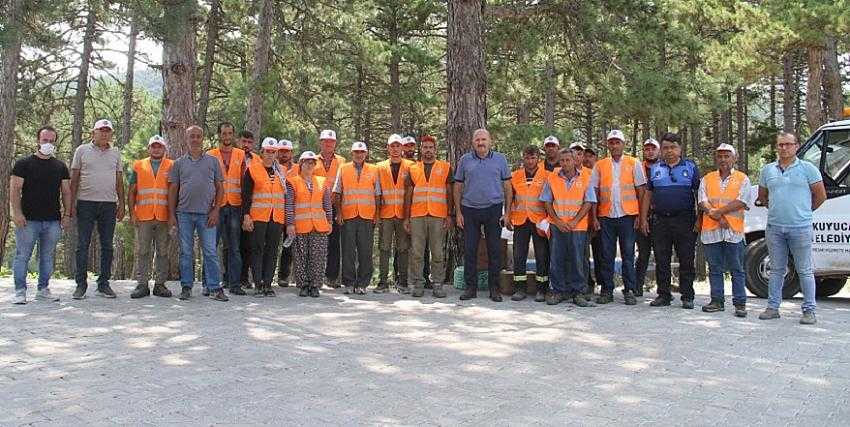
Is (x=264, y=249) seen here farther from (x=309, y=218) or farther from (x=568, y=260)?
(x=568, y=260)

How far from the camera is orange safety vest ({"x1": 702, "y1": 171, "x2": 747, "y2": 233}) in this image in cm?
829

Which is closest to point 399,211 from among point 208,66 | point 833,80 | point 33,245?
point 33,245

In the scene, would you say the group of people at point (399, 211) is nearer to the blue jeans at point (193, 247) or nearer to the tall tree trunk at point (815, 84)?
the blue jeans at point (193, 247)

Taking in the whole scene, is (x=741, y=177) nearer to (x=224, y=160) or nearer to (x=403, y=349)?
(x=403, y=349)

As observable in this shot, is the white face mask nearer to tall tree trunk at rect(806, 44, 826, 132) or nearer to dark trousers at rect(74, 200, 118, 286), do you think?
dark trousers at rect(74, 200, 118, 286)

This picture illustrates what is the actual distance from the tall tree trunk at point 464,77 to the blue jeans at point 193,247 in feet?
11.6

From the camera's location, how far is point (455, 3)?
437 inches

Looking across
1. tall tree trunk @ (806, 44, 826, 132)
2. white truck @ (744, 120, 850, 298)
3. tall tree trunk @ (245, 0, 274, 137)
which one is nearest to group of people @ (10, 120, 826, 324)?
white truck @ (744, 120, 850, 298)

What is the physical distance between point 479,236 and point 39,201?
5.02 meters

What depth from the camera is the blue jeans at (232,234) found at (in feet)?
30.5

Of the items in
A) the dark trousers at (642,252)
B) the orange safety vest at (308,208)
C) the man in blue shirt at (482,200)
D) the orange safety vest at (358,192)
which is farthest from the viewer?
the orange safety vest at (358,192)

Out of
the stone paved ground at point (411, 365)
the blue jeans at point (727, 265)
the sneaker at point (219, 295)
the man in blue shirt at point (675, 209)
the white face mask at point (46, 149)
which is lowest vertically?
the stone paved ground at point (411, 365)

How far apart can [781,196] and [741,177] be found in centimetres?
67

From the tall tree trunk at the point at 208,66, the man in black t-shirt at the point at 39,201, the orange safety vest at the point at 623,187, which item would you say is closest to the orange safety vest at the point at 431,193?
the orange safety vest at the point at 623,187
